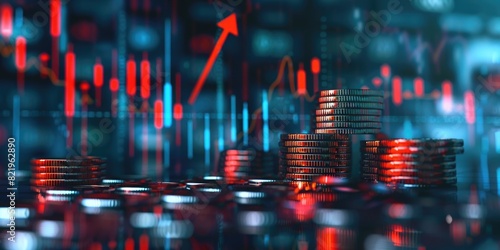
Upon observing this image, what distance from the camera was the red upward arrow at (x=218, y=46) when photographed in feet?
9.46

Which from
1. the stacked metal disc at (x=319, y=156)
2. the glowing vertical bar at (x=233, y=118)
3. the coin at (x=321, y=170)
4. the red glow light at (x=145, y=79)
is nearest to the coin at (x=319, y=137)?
the stacked metal disc at (x=319, y=156)

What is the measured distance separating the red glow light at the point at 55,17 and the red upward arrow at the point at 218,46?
2.61 feet

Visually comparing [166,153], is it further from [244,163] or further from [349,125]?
[349,125]

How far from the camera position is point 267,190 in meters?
1.58

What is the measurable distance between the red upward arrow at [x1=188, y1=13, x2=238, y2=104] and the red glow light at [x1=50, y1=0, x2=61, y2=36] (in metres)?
0.80

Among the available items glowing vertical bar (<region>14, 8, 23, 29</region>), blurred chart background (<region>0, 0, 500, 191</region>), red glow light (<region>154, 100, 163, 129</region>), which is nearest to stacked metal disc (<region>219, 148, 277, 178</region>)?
blurred chart background (<region>0, 0, 500, 191</region>)

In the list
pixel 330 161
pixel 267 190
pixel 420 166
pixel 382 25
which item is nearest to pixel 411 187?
pixel 420 166

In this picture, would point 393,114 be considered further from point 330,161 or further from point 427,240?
point 427,240

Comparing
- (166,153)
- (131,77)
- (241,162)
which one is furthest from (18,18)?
(241,162)

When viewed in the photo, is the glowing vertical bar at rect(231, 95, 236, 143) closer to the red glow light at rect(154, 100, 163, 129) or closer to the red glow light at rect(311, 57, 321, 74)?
the red glow light at rect(154, 100, 163, 129)

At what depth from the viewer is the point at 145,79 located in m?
2.81

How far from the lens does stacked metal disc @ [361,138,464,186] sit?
164 cm

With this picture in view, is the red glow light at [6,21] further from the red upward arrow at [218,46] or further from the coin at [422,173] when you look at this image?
the coin at [422,173]

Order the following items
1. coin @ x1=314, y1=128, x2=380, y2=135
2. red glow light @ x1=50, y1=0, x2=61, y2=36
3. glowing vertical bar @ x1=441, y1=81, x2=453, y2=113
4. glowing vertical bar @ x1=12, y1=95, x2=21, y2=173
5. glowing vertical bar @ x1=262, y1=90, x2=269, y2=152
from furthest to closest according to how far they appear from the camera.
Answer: glowing vertical bar @ x1=441, y1=81, x2=453, y2=113, glowing vertical bar @ x1=262, y1=90, x2=269, y2=152, red glow light @ x1=50, y1=0, x2=61, y2=36, glowing vertical bar @ x1=12, y1=95, x2=21, y2=173, coin @ x1=314, y1=128, x2=380, y2=135
